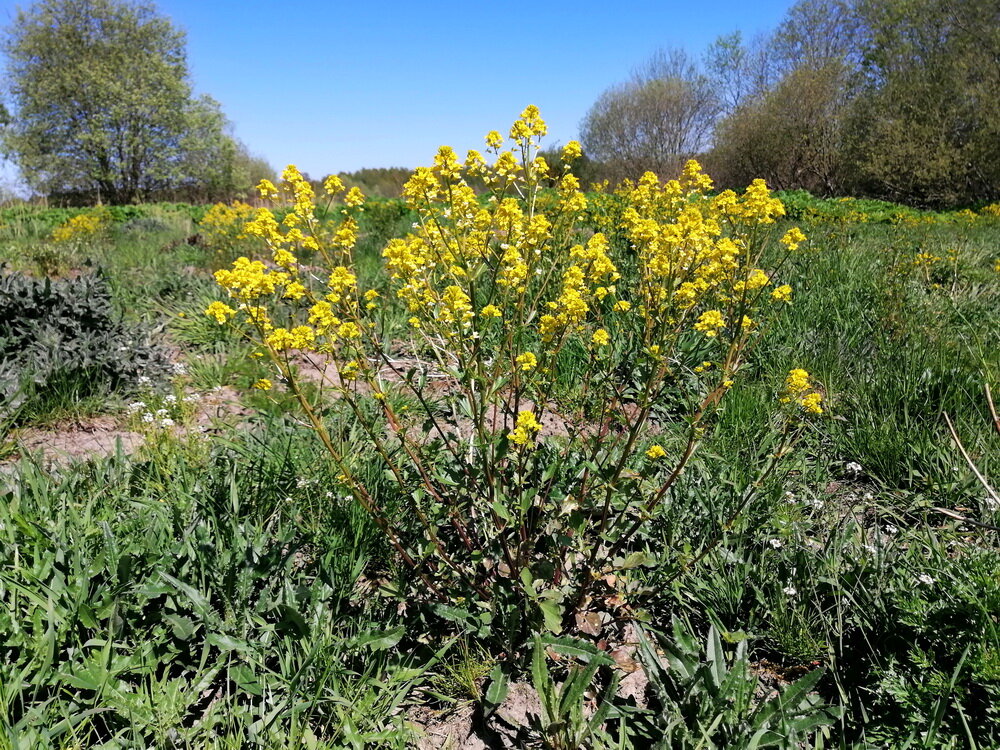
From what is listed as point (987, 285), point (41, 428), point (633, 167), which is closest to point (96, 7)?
point (633, 167)

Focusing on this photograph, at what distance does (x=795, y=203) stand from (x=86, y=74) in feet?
119

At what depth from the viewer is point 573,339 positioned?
3.96 meters

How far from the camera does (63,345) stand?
3869 millimetres

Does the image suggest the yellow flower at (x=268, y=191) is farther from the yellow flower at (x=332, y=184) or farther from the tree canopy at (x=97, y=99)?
the tree canopy at (x=97, y=99)

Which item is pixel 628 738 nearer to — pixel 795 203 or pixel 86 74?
pixel 795 203

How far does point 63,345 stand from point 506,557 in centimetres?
350

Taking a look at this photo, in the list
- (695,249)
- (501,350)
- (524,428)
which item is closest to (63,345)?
(501,350)

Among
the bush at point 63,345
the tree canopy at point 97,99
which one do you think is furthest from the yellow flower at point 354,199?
the tree canopy at point 97,99

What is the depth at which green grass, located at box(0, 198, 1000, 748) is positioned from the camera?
5.65 ft

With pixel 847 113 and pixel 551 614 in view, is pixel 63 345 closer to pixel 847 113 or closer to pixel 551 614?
pixel 551 614

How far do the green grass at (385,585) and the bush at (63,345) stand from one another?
1158 millimetres

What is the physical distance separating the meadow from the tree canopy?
36732 mm

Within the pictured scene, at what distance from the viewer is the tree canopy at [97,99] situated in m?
32.1

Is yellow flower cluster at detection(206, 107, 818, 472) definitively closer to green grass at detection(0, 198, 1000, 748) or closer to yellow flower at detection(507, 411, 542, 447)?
yellow flower at detection(507, 411, 542, 447)
